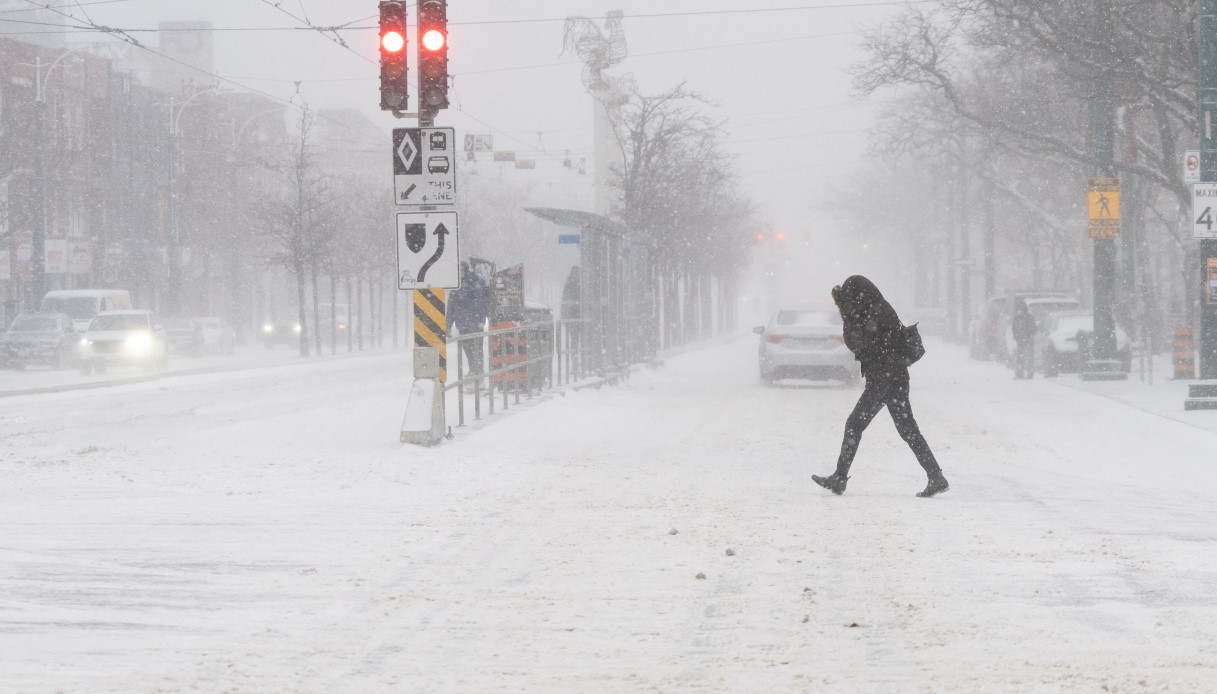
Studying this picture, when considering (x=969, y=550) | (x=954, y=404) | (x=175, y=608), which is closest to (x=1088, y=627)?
(x=969, y=550)

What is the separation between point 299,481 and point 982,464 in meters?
5.73

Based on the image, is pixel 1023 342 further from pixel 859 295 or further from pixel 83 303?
pixel 83 303

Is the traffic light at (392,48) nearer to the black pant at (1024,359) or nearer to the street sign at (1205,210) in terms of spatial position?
the street sign at (1205,210)

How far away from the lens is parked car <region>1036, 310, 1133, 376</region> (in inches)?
1144

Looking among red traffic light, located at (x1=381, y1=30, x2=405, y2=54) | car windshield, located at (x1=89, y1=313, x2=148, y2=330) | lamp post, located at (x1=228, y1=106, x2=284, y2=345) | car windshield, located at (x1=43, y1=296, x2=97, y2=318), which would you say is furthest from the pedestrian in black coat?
lamp post, located at (x1=228, y1=106, x2=284, y2=345)

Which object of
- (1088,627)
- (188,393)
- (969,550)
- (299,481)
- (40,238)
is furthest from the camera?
(40,238)

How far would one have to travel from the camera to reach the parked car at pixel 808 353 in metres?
25.3

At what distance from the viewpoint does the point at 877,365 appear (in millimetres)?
10867

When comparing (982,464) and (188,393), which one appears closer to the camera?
(982,464)

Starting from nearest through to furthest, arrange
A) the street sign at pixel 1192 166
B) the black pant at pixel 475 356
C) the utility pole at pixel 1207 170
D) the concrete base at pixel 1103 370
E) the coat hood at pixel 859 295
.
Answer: the coat hood at pixel 859 295 → the black pant at pixel 475 356 → the utility pole at pixel 1207 170 → the street sign at pixel 1192 166 → the concrete base at pixel 1103 370

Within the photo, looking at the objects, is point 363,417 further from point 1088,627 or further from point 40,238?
point 40,238

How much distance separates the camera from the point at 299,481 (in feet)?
38.4

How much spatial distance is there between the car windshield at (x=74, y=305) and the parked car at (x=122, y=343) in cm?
471

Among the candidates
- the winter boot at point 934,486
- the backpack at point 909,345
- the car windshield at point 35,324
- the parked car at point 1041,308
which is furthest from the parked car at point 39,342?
the winter boot at point 934,486
